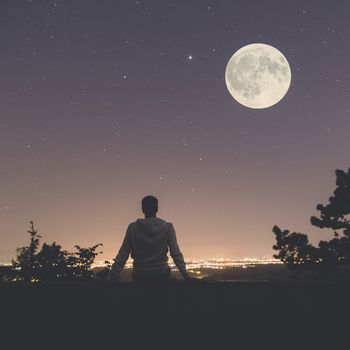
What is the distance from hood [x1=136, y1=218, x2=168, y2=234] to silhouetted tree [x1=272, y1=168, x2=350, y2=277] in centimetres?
2367

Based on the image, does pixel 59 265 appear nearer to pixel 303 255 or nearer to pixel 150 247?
pixel 303 255

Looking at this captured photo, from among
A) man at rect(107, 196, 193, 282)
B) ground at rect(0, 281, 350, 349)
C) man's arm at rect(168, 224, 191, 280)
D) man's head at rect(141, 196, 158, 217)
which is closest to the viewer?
ground at rect(0, 281, 350, 349)

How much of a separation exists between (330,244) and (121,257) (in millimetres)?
24790

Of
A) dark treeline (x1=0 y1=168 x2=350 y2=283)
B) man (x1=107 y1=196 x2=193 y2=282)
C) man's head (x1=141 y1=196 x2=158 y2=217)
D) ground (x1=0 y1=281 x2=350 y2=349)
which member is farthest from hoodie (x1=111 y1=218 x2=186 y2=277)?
dark treeline (x1=0 y1=168 x2=350 y2=283)

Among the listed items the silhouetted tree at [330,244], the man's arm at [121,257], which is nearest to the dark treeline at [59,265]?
the silhouetted tree at [330,244]

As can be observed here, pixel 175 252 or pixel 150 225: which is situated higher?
pixel 150 225

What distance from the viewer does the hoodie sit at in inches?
171

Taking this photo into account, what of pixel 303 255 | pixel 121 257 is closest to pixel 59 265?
pixel 303 255

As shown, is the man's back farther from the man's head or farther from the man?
the man's head

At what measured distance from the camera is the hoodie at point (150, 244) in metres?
4.34

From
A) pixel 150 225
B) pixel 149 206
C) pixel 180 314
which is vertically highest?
pixel 149 206

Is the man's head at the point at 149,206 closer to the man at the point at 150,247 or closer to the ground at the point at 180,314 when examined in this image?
the man at the point at 150,247

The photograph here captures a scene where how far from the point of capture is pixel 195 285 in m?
3.44

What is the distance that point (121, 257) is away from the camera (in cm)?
456
